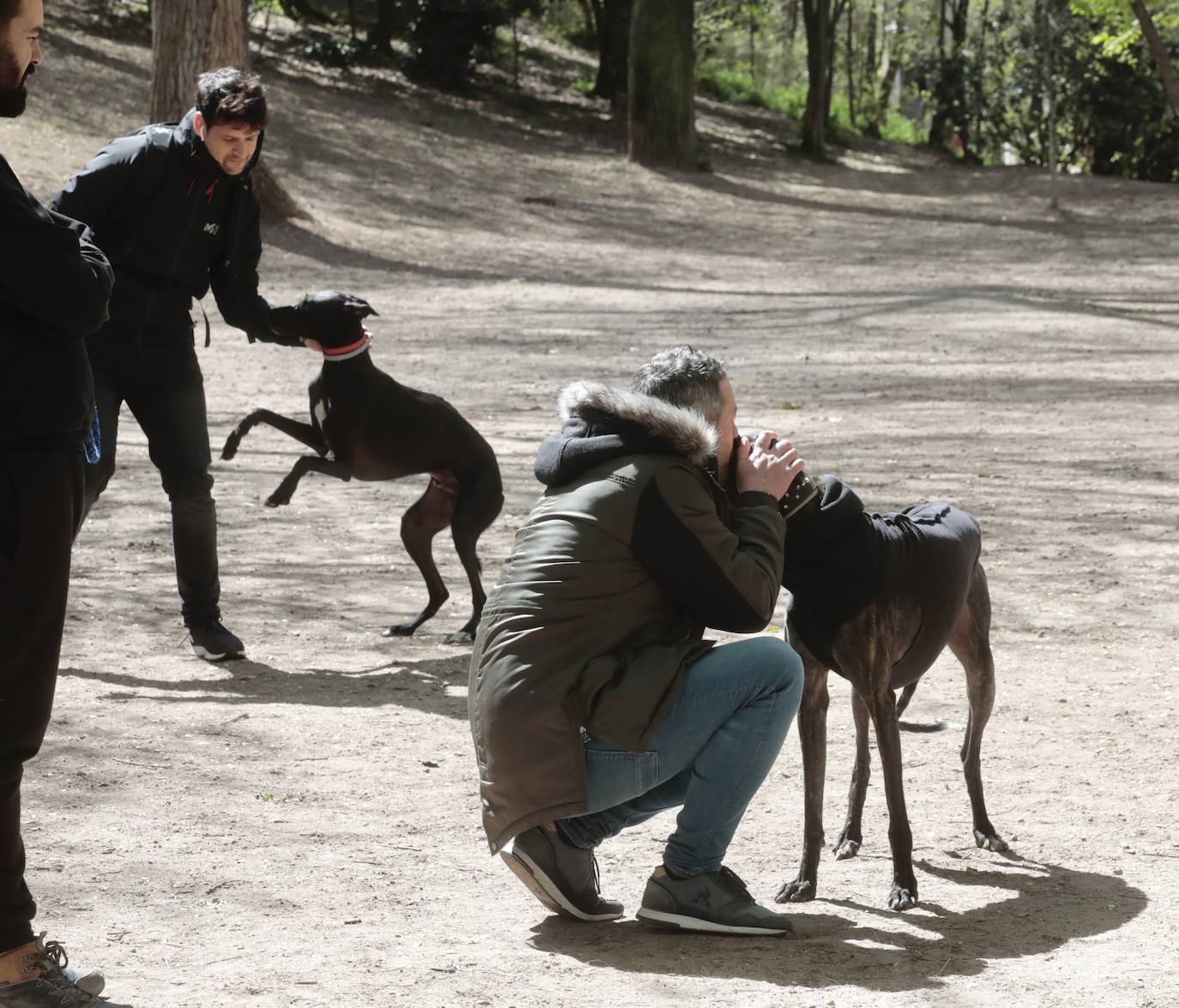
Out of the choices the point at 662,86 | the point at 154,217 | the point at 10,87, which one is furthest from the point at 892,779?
the point at 662,86

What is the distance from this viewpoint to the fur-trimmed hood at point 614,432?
351 centimetres

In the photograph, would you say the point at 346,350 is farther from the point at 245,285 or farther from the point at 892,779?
the point at 892,779

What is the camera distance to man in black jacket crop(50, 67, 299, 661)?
5.55 metres

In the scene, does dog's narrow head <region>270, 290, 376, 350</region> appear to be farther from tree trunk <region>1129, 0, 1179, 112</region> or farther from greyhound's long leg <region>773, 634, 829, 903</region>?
tree trunk <region>1129, 0, 1179, 112</region>

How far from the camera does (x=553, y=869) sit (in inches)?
146

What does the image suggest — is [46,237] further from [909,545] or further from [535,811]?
[909,545]

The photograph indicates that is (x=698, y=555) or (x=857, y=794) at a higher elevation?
(x=698, y=555)

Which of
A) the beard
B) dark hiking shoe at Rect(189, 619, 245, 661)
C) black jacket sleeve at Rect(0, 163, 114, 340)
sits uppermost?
the beard

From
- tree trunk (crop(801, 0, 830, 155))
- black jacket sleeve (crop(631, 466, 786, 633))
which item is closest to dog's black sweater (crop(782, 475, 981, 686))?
black jacket sleeve (crop(631, 466, 786, 633))

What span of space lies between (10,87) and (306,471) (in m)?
3.73

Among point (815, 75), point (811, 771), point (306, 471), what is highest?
point (815, 75)

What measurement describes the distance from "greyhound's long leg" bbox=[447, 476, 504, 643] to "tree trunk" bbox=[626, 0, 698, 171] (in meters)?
21.4

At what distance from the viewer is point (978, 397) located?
1165 centimetres

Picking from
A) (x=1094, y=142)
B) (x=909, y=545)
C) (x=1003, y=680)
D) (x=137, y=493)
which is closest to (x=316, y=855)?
(x=909, y=545)
